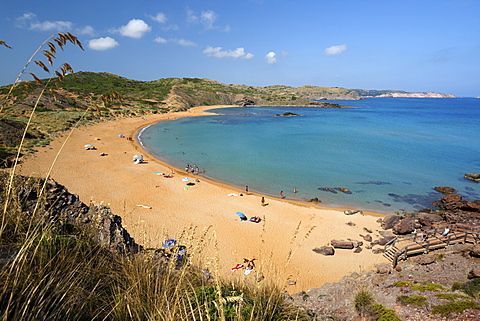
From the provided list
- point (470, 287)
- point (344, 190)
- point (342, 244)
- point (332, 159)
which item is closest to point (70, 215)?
point (470, 287)

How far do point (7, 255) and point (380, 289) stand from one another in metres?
11.5

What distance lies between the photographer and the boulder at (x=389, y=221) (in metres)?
18.6

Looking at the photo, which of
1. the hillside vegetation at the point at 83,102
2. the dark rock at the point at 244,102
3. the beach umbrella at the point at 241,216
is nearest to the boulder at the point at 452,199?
the beach umbrella at the point at 241,216

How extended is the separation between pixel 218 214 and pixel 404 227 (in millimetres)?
11412

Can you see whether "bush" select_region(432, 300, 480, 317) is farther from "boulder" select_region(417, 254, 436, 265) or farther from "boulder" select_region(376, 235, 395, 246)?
"boulder" select_region(376, 235, 395, 246)

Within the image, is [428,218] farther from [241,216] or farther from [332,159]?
[332,159]

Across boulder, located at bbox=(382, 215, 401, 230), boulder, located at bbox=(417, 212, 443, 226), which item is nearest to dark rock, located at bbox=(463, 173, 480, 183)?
boulder, located at bbox=(417, 212, 443, 226)

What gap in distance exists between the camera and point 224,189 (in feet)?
81.1

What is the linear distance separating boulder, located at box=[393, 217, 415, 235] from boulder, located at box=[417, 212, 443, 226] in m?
0.92

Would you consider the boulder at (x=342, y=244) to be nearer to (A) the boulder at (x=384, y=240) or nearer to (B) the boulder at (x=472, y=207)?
(A) the boulder at (x=384, y=240)

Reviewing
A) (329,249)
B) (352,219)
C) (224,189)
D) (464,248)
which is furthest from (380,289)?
(224,189)

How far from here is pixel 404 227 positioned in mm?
17797

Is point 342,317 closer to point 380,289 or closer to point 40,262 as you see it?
point 380,289

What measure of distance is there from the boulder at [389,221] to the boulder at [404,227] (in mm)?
293
